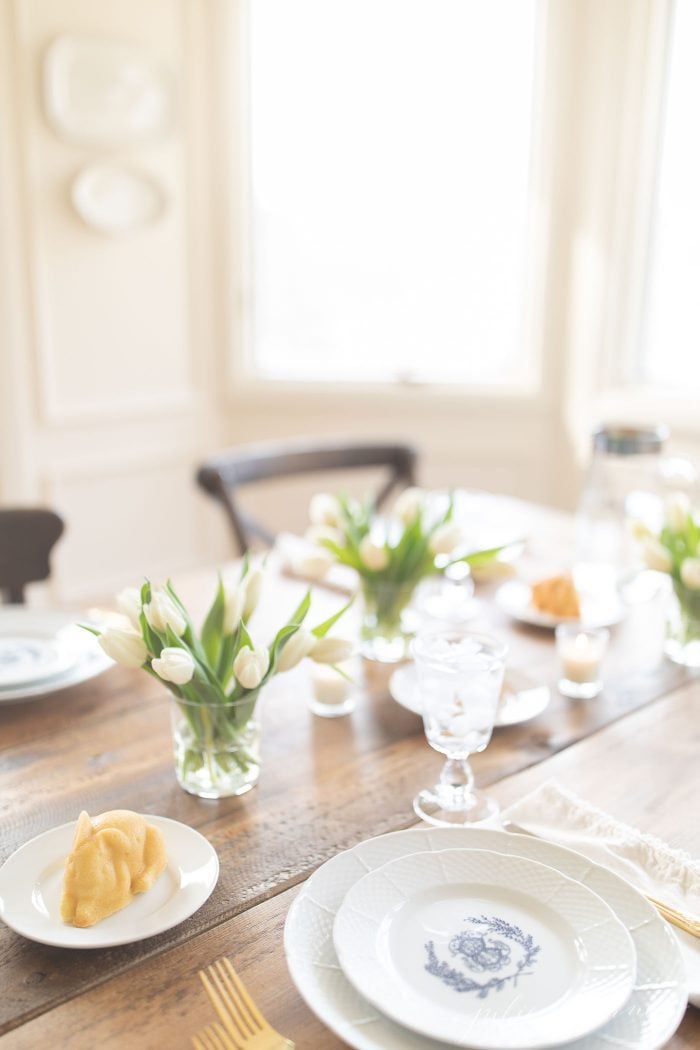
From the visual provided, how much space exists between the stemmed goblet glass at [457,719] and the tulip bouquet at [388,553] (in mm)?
287

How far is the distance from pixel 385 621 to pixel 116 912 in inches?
26.0

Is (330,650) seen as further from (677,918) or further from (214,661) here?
(677,918)

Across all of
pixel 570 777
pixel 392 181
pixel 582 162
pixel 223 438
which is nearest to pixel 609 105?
pixel 582 162

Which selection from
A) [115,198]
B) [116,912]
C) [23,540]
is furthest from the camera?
[115,198]

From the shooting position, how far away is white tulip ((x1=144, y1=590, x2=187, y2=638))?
A: 982 mm

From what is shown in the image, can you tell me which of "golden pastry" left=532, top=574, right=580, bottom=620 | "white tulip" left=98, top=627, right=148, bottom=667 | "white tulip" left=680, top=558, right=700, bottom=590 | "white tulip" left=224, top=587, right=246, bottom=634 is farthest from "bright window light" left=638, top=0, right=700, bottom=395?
"white tulip" left=98, top=627, right=148, bottom=667

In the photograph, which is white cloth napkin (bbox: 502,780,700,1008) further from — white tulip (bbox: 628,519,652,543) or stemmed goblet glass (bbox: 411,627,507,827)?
white tulip (bbox: 628,519,652,543)

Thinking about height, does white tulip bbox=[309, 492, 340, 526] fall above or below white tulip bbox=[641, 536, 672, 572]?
above

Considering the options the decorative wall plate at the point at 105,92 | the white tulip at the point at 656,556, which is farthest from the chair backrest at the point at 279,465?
the decorative wall plate at the point at 105,92

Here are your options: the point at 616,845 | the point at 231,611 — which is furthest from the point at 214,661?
the point at 616,845

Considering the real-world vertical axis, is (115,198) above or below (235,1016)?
above

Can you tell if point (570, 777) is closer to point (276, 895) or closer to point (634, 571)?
point (276, 895)

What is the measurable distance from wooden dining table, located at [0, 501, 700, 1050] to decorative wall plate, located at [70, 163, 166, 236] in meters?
1.99

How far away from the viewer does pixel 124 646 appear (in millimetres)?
997
